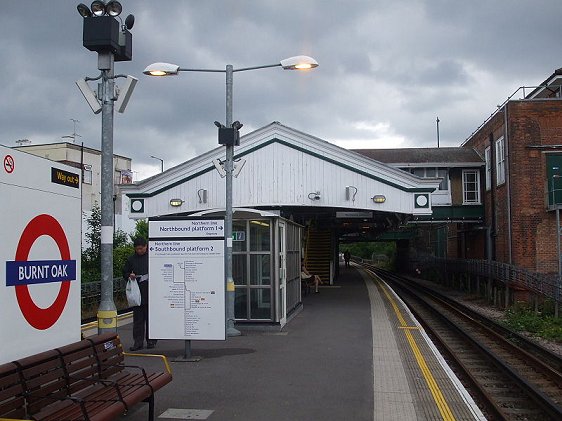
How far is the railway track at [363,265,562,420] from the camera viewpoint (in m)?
8.13

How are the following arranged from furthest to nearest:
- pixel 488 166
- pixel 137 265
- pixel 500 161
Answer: pixel 488 166 < pixel 500 161 < pixel 137 265

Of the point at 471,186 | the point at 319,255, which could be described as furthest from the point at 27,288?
the point at 471,186

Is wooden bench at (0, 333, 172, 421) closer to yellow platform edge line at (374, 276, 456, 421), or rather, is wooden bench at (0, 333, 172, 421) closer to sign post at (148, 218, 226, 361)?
sign post at (148, 218, 226, 361)

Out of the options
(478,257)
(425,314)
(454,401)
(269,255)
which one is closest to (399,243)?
(478,257)

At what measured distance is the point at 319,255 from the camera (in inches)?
1253

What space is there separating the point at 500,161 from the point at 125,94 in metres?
24.6

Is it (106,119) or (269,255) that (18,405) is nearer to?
(106,119)

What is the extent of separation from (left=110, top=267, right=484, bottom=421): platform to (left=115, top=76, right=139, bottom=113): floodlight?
3356 millimetres

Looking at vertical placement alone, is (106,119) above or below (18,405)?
above

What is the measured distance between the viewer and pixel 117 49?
691 cm

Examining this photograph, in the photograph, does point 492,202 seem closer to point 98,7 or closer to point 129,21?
point 129,21

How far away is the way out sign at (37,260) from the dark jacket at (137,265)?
4.27 m

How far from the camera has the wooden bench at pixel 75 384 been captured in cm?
468

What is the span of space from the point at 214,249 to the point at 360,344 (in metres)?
3.43
